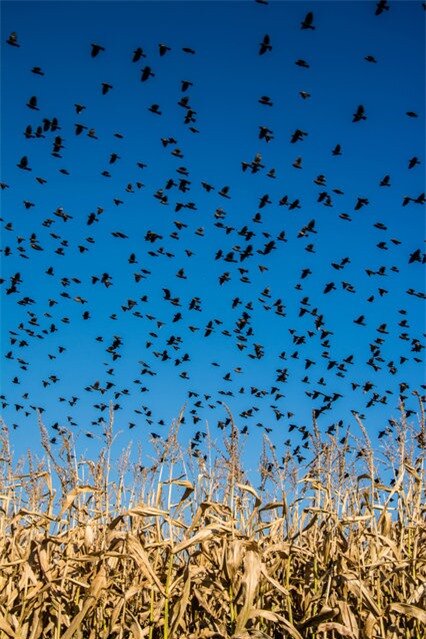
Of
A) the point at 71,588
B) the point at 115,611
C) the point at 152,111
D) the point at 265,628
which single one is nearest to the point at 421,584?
the point at 265,628

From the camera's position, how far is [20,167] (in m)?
15.8

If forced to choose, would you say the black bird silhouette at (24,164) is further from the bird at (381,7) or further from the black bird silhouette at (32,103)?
the bird at (381,7)

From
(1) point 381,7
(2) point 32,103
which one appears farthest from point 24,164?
(1) point 381,7

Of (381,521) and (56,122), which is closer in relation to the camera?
(381,521)

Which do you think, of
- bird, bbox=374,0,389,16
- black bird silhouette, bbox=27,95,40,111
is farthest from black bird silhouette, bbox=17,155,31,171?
bird, bbox=374,0,389,16

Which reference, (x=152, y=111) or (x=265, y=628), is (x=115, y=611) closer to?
(x=265, y=628)

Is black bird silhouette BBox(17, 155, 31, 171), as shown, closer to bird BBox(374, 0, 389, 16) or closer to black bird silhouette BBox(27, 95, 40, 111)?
black bird silhouette BBox(27, 95, 40, 111)

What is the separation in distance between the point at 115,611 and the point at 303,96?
12.7 metres

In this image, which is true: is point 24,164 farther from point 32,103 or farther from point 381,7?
point 381,7

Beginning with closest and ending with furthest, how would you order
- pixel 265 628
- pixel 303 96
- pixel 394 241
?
pixel 265 628 < pixel 303 96 < pixel 394 241

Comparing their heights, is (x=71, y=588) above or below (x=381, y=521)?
below

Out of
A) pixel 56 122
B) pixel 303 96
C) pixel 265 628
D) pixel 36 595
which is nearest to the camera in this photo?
pixel 36 595

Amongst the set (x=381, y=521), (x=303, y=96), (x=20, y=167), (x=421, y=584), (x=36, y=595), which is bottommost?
(x=36, y=595)

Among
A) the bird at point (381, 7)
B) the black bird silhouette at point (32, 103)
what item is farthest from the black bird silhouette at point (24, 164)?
the bird at point (381, 7)
